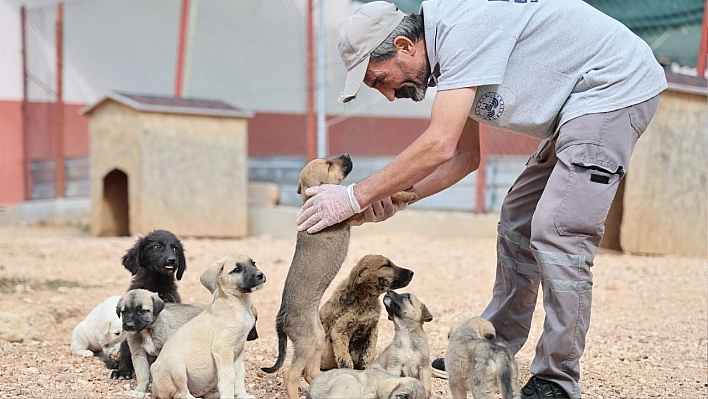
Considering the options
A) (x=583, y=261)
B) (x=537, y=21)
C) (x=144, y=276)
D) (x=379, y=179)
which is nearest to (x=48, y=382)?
(x=144, y=276)

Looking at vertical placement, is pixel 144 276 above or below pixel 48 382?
above

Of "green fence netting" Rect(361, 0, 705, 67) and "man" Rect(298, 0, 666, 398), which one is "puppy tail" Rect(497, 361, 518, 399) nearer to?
"man" Rect(298, 0, 666, 398)

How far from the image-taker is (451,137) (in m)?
3.52

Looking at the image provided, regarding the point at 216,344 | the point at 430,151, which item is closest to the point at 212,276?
the point at 216,344

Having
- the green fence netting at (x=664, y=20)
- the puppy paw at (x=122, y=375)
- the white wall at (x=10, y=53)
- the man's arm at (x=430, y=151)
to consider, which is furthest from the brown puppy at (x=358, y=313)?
the white wall at (x=10, y=53)

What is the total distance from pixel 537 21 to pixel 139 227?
28.3 feet

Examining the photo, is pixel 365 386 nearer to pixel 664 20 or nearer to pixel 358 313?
pixel 358 313

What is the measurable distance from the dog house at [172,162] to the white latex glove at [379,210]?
7618 mm

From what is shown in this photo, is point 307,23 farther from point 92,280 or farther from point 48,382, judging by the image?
point 48,382

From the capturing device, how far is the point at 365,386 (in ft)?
11.2

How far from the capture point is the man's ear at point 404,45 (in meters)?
3.71

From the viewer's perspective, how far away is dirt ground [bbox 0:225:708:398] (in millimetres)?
4289

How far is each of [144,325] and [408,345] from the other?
48.3 inches

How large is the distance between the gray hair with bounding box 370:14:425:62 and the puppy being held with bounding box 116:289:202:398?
1543 millimetres
